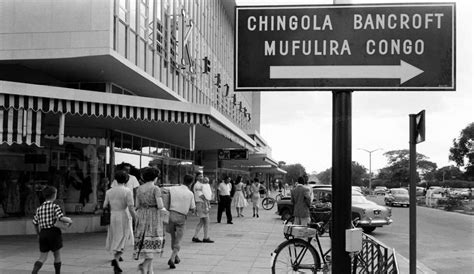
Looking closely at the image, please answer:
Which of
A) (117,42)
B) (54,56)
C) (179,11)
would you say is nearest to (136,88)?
(117,42)

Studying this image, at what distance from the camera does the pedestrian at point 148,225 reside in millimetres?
7684

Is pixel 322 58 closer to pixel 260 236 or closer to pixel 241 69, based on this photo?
pixel 241 69

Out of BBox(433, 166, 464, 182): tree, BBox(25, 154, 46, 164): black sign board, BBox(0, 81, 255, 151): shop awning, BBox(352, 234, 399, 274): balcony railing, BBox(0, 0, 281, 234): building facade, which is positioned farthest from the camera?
BBox(433, 166, 464, 182): tree

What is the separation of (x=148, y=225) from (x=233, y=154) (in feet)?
58.6

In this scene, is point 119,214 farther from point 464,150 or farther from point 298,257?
point 464,150

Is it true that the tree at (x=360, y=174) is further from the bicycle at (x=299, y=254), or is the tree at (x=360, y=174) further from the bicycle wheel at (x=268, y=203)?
the bicycle at (x=299, y=254)

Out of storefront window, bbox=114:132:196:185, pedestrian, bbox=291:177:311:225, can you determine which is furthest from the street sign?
storefront window, bbox=114:132:196:185

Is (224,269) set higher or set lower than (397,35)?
lower

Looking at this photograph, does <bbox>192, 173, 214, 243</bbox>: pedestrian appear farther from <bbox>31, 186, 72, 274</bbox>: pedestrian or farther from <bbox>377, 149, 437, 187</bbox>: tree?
<bbox>377, 149, 437, 187</bbox>: tree

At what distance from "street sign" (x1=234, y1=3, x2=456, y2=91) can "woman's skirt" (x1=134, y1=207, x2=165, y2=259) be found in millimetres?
4657

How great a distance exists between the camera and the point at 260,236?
47.9 ft

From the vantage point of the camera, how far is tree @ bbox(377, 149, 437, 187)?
111m

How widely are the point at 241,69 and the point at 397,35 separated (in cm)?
121

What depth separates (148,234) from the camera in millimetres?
7777
